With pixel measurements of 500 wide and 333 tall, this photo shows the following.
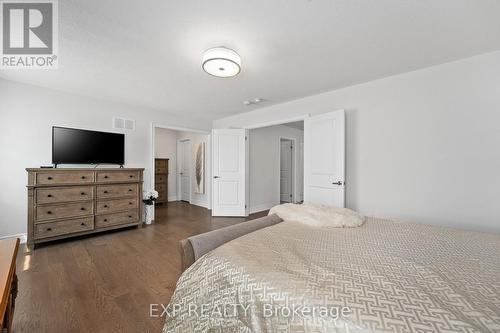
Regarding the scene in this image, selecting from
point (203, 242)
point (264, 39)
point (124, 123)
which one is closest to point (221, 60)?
point (264, 39)

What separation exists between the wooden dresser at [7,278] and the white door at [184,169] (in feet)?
17.1

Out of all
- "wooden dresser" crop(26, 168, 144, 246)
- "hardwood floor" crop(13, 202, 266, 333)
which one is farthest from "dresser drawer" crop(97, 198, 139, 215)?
"hardwood floor" crop(13, 202, 266, 333)

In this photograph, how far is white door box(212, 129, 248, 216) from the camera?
4637 millimetres

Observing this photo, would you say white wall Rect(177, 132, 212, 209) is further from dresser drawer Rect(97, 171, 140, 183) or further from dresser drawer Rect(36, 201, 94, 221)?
dresser drawer Rect(36, 201, 94, 221)

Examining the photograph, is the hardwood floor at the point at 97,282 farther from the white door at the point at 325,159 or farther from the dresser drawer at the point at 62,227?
the white door at the point at 325,159

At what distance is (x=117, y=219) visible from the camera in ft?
11.4

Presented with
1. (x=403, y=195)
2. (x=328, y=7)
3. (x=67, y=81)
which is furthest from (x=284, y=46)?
(x=67, y=81)

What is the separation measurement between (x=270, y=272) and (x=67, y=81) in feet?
12.2

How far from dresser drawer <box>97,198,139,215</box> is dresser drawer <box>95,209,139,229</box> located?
7 centimetres

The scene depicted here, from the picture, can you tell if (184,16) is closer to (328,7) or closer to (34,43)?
(328,7)

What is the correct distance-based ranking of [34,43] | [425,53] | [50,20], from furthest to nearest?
[425,53] < [34,43] < [50,20]

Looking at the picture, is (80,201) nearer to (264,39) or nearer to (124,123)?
(124,123)

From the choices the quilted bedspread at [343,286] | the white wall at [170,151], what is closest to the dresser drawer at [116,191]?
the quilted bedspread at [343,286]

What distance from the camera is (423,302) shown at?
81 centimetres
